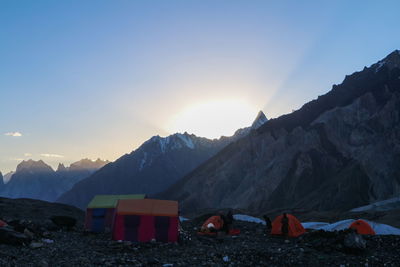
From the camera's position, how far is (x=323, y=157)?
219ft

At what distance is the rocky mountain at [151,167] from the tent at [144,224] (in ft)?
425

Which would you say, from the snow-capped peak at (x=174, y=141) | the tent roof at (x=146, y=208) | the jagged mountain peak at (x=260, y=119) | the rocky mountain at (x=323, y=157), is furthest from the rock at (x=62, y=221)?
the snow-capped peak at (x=174, y=141)

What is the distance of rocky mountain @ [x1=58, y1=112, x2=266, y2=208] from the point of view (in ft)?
517

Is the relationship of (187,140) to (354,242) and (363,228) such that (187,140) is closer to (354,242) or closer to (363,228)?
(363,228)

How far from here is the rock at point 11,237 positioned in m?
14.1

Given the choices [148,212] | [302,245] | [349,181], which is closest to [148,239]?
[148,212]

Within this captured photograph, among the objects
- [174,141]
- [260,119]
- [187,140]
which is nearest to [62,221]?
[260,119]

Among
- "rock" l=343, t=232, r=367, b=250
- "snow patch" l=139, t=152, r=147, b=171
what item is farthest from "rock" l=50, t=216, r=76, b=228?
"snow patch" l=139, t=152, r=147, b=171

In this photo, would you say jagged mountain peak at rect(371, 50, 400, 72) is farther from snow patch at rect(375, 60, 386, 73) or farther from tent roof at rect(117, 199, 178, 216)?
tent roof at rect(117, 199, 178, 216)

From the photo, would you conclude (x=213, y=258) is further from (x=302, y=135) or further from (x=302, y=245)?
(x=302, y=135)

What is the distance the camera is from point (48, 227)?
22344 millimetres

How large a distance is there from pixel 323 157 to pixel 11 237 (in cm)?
6045

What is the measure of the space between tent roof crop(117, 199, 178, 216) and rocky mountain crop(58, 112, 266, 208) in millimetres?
128996

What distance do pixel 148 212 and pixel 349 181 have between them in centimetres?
Answer: 4520
